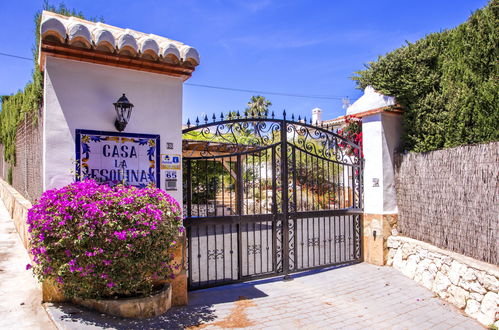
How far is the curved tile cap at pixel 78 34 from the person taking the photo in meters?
4.09

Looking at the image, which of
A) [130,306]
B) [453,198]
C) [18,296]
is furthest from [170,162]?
[453,198]

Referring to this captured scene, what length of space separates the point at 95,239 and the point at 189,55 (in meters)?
2.73

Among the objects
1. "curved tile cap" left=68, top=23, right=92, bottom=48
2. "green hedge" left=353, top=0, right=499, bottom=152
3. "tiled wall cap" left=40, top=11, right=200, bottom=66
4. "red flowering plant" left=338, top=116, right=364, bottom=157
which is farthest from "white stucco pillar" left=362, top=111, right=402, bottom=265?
"curved tile cap" left=68, top=23, right=92, bottom=48

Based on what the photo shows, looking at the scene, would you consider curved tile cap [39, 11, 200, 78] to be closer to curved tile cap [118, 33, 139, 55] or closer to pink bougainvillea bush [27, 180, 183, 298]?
curved tile cap [118, 33, 139, 55]

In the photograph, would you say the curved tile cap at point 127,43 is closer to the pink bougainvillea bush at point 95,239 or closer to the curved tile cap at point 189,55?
the curved tile cap at point 189,55

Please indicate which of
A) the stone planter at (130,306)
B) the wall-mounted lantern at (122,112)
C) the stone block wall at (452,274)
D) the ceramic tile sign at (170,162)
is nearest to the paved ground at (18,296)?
the stone planter at (130,306)

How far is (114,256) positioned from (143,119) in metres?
1.96

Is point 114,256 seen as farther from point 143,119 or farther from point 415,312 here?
point 415,312

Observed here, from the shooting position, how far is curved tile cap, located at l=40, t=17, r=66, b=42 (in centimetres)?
395

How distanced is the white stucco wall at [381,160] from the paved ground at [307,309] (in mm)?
1457

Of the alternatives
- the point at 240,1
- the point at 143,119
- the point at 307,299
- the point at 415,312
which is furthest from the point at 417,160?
the point at 143,119

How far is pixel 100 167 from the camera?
4.49 m

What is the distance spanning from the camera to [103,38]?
13.9 ft

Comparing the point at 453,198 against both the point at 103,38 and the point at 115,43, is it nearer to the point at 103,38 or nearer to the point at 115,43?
the point at 115,43
